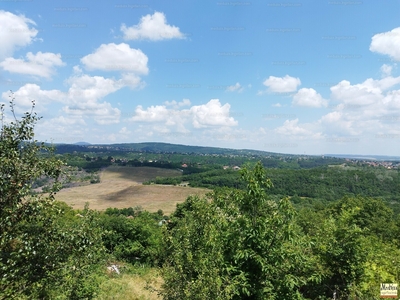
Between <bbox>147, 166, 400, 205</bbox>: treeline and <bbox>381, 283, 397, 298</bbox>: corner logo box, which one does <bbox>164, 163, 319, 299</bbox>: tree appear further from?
<bbox>147, 166, 400, 205</bbox>: treeline

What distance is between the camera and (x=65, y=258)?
24.3ft

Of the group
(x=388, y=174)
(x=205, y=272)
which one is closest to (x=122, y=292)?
(x=205, y=272)

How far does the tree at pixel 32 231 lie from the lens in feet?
20.9

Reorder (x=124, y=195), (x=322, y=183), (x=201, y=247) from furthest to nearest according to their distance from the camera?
(x=322, y=183), (x=124, y=195), (x=201, y=247)

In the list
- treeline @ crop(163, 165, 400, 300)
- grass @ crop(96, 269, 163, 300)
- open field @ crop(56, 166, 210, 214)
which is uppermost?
treeline @ crop(163, 165, 400, 300)

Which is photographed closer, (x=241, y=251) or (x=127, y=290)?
(x=241, y=251)

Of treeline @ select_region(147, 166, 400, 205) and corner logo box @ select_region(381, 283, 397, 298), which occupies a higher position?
corner logo box @ select_region(381, 283, 397, 298)

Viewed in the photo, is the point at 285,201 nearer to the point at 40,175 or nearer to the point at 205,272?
the point at 205,272

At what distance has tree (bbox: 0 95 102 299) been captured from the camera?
20.9 feet

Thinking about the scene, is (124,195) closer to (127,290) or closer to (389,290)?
(127,290)

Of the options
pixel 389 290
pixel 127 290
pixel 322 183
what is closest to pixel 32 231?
pixel 389 290

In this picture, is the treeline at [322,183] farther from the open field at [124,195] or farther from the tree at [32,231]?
the tree at [32,231]

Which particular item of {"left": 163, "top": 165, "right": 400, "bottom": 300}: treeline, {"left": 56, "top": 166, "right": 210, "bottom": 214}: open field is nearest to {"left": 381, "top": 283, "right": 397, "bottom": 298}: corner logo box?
{"left": 163, "top": 165, "right": 400, "bottom": 300}: treeline

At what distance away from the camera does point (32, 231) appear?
6914 mm
